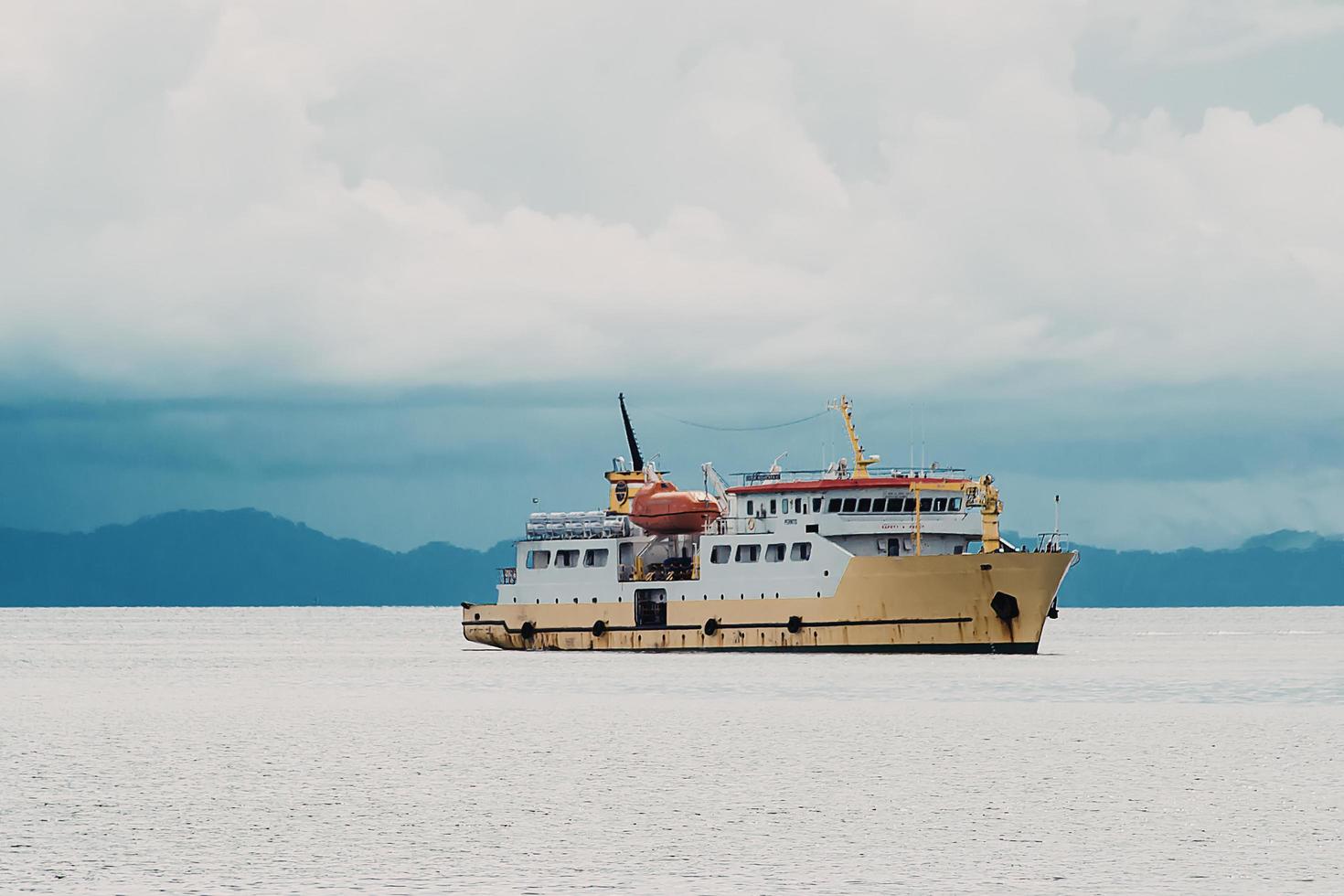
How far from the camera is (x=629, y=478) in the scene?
291 feet

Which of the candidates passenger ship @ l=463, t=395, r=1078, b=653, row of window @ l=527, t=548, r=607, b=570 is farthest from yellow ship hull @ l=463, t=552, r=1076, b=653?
row of window @ l=527, t=548, r=607, b=570

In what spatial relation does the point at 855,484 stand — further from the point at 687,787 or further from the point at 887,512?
the point at 687,787

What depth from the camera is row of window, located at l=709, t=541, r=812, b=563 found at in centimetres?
7488

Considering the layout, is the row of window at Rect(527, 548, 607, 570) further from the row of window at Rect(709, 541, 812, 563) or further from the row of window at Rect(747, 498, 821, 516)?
the row of window at Rect(747, 498, 821, 516)

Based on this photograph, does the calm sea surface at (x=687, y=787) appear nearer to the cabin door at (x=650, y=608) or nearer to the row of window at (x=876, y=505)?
the row of window at (x=876, y=505)

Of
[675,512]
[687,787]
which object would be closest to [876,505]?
[675,512]

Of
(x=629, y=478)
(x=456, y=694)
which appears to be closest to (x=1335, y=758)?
(x=456, y=694)

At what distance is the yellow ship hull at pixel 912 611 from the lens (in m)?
71.4

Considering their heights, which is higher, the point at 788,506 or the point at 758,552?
the point at 788,506

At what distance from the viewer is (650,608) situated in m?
81.9

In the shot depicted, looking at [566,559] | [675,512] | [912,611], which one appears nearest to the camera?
[912,611]

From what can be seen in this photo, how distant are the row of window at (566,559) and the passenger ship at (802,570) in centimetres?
8

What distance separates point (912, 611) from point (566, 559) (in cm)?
1919

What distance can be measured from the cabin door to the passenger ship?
6 centimetres
